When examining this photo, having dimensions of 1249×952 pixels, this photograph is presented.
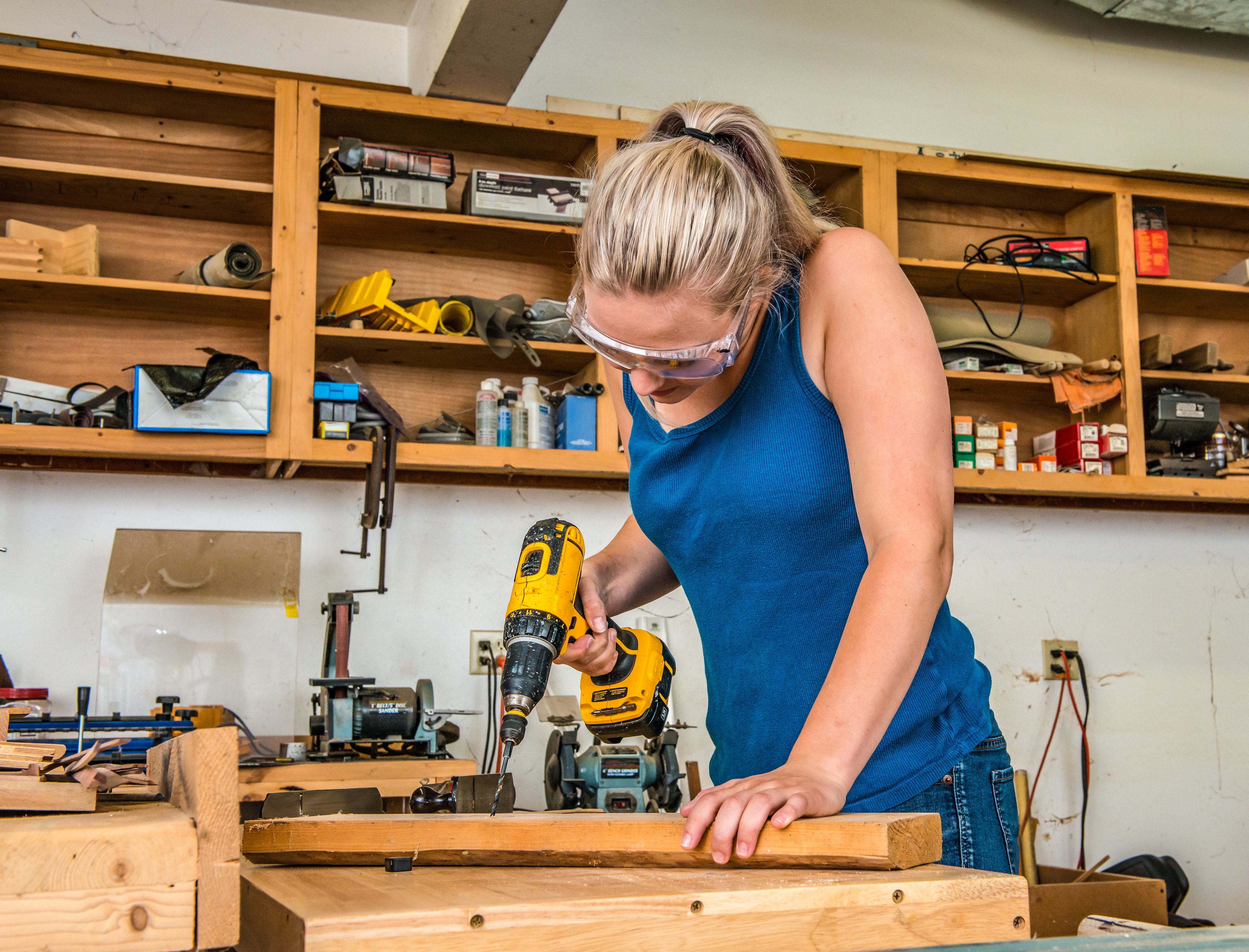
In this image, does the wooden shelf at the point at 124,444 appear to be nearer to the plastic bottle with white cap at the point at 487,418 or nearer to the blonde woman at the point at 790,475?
the plastic bottle with white cap at the point at 487,418

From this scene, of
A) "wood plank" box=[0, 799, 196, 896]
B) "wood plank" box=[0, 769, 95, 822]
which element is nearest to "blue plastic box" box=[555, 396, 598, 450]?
"wood plank" box=[0, 769, 95, 822]

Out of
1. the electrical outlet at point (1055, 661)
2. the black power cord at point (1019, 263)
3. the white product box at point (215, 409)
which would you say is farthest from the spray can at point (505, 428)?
the electrical outlet at point (1055, 661)

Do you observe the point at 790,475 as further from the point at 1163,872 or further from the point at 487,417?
the point at 1163,872

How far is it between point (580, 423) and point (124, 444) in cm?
108

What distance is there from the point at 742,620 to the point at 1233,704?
291cm

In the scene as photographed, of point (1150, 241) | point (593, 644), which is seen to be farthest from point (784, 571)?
point (1150, 241)

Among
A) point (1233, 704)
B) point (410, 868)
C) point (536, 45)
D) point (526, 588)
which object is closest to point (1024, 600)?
point (1233, 704)

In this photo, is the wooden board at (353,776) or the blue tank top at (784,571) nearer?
the blue tank top at (784,571)

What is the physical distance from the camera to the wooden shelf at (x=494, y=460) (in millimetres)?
2545

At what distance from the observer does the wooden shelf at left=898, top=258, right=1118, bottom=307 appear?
301 centimetres

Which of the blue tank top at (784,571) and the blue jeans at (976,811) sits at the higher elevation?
the blue tank top at (784,571)

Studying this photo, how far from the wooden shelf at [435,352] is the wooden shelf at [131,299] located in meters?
0.19

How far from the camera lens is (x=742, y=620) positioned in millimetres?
1162

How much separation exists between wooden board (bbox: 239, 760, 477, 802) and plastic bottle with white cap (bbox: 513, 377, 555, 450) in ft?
2.90
